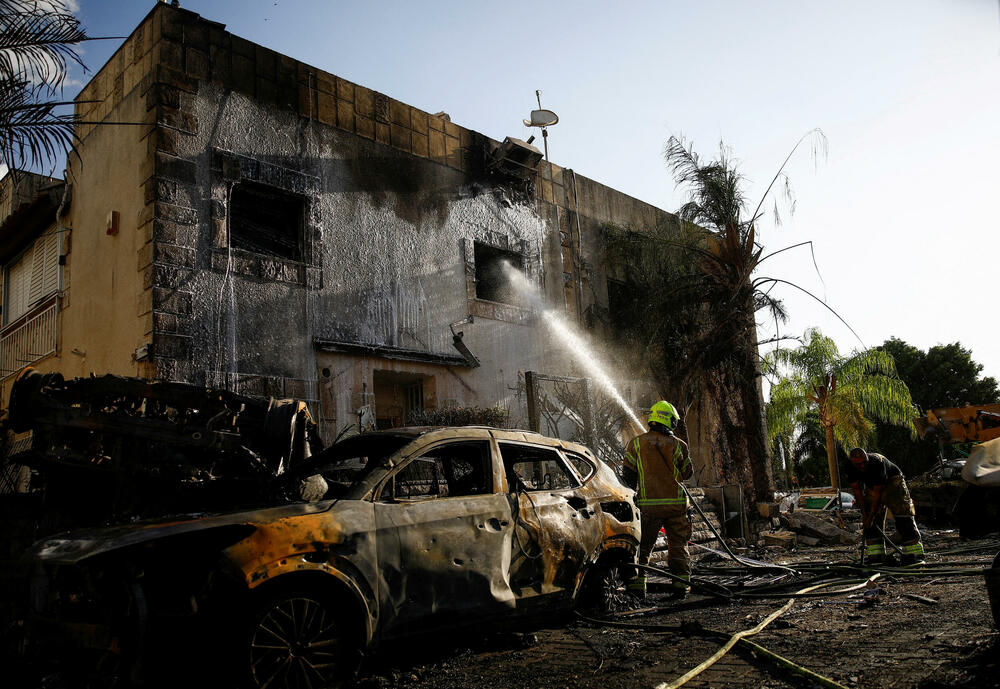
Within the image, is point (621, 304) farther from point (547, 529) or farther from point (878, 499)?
point (547, 529)

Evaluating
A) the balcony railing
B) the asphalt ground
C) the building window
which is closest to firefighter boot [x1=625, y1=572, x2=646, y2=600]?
the asphalt ground

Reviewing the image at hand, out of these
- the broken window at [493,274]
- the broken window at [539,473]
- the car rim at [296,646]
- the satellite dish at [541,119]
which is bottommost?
Answer: the car rim at [296,646]

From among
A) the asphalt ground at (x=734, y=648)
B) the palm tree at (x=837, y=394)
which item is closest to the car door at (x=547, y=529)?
the asphalt ground at (x=734, y=648)

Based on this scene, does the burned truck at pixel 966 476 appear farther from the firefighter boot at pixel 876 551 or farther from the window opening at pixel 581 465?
the window opening at pixel 581 465

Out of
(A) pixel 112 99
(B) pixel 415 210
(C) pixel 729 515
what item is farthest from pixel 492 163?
(C) pixel 729 515

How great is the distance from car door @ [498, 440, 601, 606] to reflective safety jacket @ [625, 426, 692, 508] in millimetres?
1626

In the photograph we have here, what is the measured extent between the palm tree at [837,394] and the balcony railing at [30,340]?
19695 millimetres

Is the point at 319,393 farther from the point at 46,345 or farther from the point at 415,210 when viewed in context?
the point at 46,345

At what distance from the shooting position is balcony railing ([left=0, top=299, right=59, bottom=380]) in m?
11.8

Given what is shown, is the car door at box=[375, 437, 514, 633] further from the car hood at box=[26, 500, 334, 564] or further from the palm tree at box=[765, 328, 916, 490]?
the palm tree at box=[765, 328, 916, 490]

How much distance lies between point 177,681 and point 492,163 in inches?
465

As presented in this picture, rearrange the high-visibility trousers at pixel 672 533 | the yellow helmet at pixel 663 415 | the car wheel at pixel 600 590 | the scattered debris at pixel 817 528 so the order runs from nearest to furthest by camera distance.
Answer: the car wheel at pixel 600 590 < the high-visibility trousers at pixel 672 533 < the yellow helmet at pixel 663 415 < the scattered debris at pixel 817 528

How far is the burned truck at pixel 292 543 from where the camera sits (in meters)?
3.59

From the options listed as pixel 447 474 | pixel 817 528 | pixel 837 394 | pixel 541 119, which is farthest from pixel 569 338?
pixel 837 394
